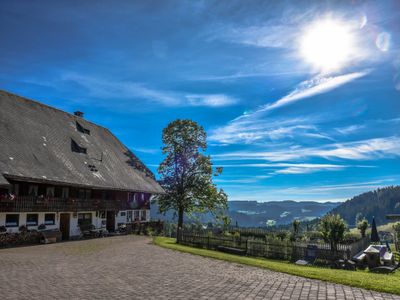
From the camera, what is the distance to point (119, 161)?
4509 cm

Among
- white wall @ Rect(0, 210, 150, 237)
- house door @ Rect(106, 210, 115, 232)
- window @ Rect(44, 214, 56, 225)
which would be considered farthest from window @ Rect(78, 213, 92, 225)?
house door @ Rect(106, 210, 115, 232)

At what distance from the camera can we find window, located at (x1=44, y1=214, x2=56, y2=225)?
98.9 ft

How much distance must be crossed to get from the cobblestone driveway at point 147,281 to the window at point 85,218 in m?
16.0

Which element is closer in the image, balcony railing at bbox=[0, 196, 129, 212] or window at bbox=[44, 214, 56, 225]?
balcony railing at bbox=[0, 196, 129, 212]

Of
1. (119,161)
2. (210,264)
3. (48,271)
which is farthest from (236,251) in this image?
(119,161)

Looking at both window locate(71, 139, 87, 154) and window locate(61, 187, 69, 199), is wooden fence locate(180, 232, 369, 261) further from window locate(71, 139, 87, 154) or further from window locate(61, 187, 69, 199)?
window locate(71, 139, 87, 154)

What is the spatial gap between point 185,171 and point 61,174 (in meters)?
17.3

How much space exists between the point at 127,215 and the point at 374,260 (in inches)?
1159

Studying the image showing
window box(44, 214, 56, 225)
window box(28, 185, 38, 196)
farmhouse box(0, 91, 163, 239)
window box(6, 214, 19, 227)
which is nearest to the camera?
window box(6, 214, 19, 227)

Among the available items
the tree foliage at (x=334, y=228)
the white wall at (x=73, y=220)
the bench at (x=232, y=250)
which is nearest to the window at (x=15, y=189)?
the white wall at (x=73, y=220)

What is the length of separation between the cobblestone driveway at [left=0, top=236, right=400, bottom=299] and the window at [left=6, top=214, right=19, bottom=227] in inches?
350

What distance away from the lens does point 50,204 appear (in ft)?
97.0

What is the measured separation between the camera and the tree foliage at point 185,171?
44.2 meters

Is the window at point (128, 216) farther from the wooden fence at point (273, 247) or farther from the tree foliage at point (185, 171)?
the wooden fence at point (273, 247)
